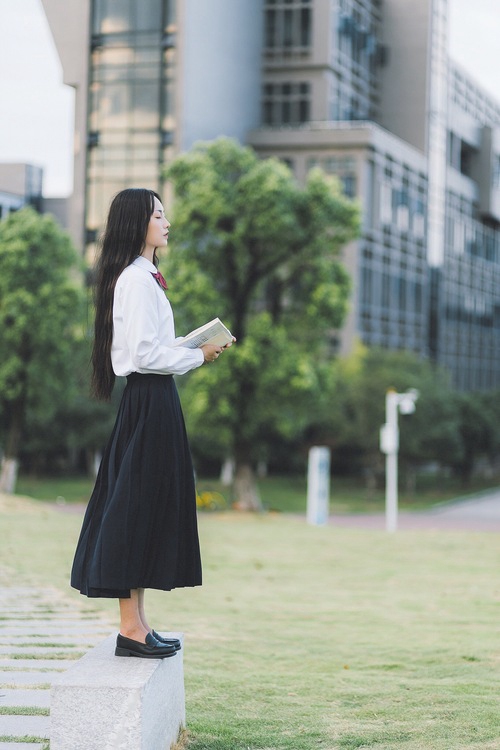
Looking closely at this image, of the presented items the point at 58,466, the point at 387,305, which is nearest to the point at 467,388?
the point at 387,305

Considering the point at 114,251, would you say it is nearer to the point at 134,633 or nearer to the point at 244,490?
the point at 134,633

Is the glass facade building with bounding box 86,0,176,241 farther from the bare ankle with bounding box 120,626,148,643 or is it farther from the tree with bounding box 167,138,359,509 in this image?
the bare ankle with bounding box 120,626,148,643

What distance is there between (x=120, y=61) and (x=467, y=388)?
30.2 m

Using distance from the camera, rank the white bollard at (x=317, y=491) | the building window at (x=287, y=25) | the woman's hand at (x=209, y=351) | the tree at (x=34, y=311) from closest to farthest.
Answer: the woman's hand at (x=209, y=351)
the white bollard at (x=317, y=491)
the tree at (x=34, y=311)
the building window at (x=287, y=25)

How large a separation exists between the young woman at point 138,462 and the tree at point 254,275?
22.7 metres

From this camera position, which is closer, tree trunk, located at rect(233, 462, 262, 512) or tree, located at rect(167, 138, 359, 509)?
tree, located at rect(167, 138, 359, 509)

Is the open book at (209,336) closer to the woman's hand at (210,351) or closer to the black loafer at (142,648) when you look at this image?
the woman's hand at (210,351)

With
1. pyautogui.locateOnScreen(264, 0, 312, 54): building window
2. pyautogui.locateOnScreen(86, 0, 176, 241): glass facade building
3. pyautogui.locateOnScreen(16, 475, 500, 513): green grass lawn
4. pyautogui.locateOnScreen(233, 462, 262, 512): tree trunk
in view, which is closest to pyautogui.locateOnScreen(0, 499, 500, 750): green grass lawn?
pyautogui.locateOnScreen(233, 462, 262, 512): tree trunk

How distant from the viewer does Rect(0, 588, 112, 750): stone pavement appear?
4.54 metres

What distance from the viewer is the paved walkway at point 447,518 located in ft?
115

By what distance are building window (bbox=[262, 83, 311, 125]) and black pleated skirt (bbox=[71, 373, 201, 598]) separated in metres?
52.9

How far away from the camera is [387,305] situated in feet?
188

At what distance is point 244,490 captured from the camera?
30.2m

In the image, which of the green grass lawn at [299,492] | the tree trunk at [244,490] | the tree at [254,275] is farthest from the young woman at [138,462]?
the green grass lawn at [299,492]
